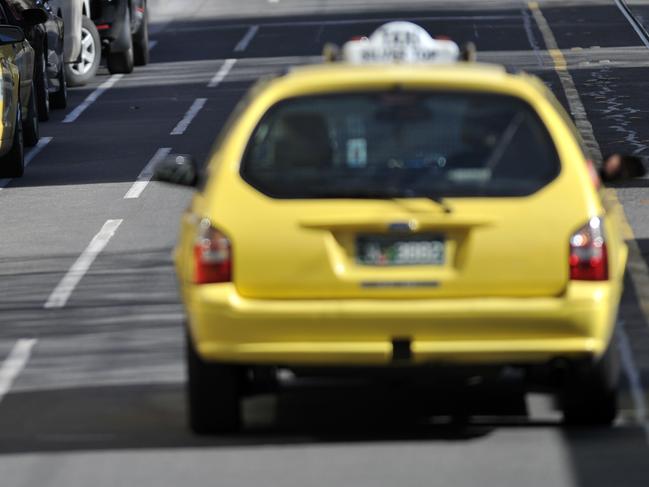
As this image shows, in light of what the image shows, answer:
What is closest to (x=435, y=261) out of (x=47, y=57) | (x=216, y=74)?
(x=47, y=57)

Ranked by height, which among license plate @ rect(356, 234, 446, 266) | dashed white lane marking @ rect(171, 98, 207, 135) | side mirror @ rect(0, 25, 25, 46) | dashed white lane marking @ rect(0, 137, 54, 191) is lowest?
dashed white lane marking @ rect(171, 98, 207, 135)

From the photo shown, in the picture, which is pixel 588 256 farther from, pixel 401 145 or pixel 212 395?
pixel 212 395

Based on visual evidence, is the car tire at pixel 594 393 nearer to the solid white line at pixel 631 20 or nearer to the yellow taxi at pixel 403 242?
the yellow taxi at pixel 403 242

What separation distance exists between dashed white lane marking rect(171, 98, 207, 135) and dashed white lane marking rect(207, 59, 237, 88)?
2059mm

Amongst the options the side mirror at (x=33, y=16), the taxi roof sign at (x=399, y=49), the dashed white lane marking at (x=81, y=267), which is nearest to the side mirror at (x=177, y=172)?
the taxi roof sign at (x=399, y=49)

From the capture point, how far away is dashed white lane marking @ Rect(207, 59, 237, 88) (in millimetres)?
29453

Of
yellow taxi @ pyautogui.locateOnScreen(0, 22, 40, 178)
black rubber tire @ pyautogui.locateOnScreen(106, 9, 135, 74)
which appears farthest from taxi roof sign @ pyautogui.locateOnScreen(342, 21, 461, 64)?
black rubber tire @ pyautogui.locateOnScreen(106, 9, 135, 74)

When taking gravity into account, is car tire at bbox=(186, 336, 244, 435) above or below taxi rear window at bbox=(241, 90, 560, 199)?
below

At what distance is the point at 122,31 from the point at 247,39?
21.8ft

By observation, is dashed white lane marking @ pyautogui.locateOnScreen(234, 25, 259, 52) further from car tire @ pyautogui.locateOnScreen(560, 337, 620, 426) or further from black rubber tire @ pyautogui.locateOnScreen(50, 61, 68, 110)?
car tire @ pyautogui.locateOnScreen(560, 337, 620, 426)

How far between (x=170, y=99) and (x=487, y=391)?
59.5 feet

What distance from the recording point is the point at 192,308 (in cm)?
851

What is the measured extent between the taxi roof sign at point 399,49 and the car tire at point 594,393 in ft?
5.33

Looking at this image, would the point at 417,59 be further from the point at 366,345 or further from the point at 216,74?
the point at 216,74
